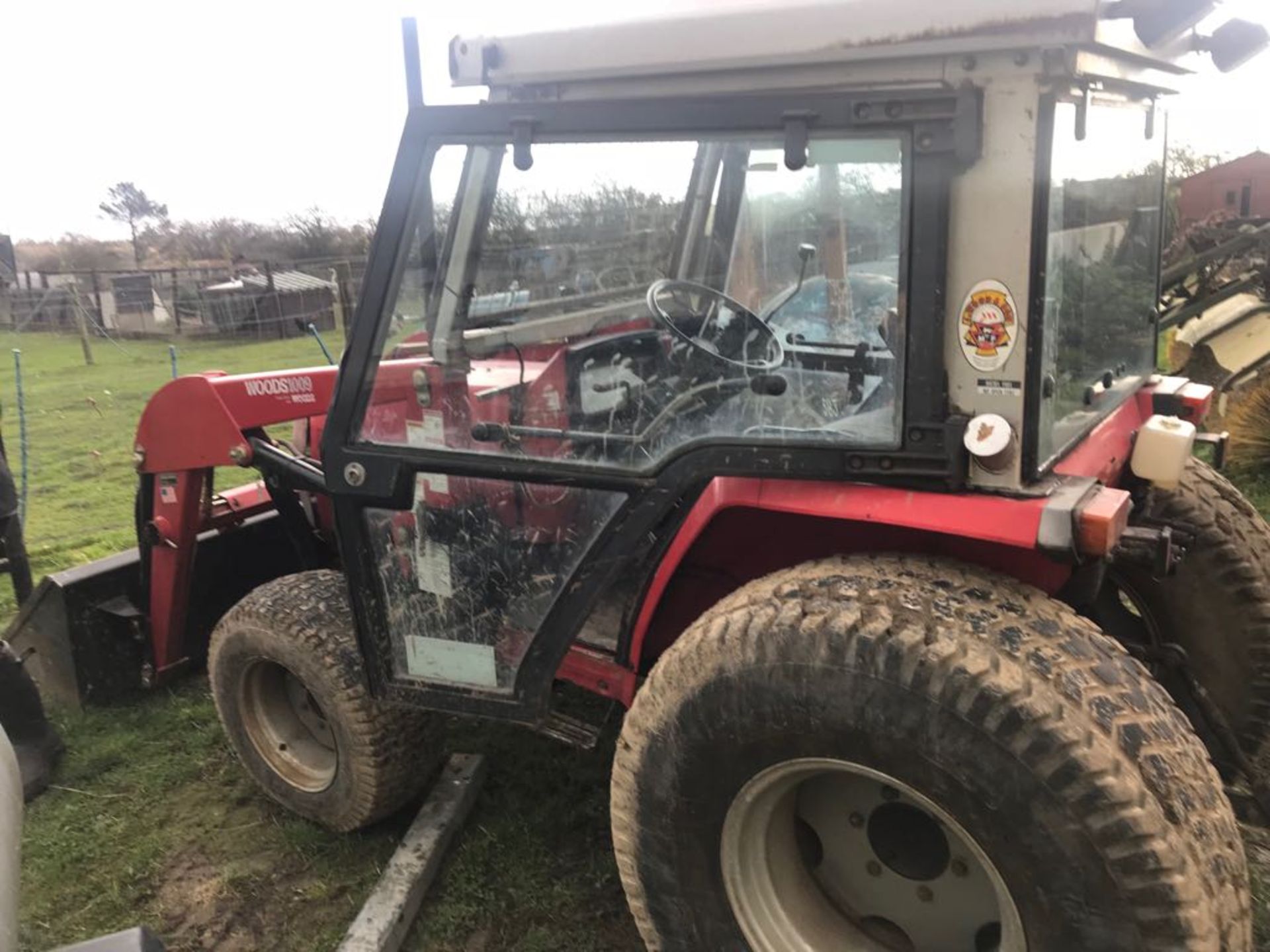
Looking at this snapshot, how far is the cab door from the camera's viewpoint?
6.80 ft

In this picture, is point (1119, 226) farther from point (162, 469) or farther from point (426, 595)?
point (162, 469)

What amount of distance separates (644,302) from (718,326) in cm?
24

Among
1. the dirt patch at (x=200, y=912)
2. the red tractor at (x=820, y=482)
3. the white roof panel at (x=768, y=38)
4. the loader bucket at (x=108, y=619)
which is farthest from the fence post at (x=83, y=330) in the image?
the white roof panel at (x=768, y=38)

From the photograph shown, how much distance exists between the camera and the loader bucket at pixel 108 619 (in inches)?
151

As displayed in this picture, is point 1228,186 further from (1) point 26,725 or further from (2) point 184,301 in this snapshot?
(1) point 26,725

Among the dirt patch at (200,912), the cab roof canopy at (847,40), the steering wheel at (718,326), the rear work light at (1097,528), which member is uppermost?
the cab roof canopy at (847,40)

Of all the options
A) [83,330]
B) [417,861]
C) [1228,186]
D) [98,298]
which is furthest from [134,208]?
[417,861]

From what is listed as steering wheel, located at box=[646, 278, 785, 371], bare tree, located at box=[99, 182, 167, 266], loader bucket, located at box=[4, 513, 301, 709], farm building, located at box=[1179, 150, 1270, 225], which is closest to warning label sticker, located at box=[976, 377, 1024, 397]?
steering wheel, located at box=[646, 278, 785, 371]

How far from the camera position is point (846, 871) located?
2.34m

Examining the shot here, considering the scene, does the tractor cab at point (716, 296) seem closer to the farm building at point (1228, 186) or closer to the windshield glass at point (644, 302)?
the windshield glass at point (644, 302)

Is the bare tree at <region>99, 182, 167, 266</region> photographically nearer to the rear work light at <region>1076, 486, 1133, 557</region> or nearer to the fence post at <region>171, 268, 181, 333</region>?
the fence post at <region>171, 268, 181, 333</region>

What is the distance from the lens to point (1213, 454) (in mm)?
3312

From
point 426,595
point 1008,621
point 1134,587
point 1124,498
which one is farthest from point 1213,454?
→ point 426,595

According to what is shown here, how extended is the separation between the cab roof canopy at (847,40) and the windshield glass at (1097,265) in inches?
5.3
